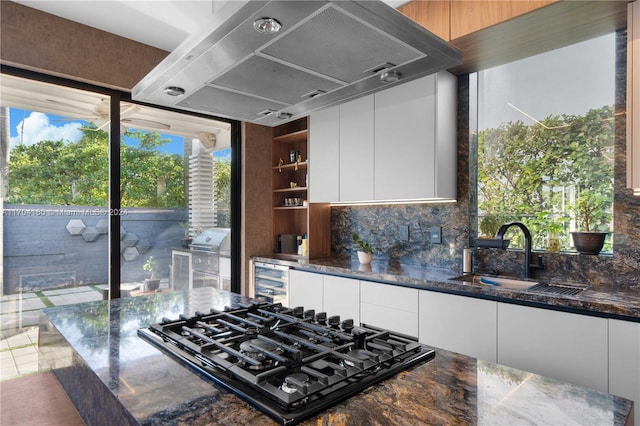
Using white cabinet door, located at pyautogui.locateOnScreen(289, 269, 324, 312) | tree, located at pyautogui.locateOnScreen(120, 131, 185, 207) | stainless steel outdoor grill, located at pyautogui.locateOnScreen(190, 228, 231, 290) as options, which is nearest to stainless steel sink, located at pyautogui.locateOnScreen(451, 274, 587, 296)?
white cabinet door, located at pyautogui.locateOnScreen(289, 269, 324, 312)

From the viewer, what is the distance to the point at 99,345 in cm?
122

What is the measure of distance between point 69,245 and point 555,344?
10.7 feet

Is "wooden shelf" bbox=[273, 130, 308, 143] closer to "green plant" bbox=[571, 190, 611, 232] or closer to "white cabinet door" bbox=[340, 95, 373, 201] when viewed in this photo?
"white cabinet door" bbox=[340, 95, 373, 201]

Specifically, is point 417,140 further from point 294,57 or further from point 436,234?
point 294,57

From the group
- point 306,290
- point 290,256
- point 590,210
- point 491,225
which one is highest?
point 590,210

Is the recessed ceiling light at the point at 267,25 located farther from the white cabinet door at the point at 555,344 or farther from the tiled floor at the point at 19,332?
the tiled floor at the point at 19,332

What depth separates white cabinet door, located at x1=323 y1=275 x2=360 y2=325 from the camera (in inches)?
110

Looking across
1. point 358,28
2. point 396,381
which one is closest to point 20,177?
point 358,28

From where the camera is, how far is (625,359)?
5.52 ft

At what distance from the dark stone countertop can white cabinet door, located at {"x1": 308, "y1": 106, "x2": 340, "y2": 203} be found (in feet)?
2.06

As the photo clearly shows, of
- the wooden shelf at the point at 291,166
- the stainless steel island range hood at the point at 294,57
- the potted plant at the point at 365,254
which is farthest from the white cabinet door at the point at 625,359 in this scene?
the wooden shelf at the point at 291,166

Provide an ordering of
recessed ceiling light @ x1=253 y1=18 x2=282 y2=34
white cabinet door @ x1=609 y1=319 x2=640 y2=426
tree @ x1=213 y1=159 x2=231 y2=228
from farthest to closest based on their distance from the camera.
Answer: tree @ x1=213 y1=159 x2=231 y2=228, white cabinet door @ x1=609 y1=319 x2=640 y2=426, recessed ceiling light @ x1=253 y1=18 x2=282 y2=34

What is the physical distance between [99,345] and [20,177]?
2.10 meters

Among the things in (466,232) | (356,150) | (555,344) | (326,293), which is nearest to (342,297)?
(326,293)
